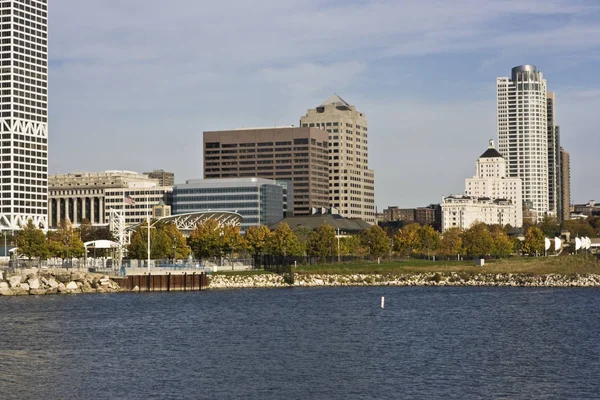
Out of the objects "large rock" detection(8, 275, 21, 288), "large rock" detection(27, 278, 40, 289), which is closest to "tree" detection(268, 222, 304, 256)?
"large rock" detection(27, 278, 40, 289)

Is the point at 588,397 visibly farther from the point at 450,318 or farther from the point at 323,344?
the point at 450,318

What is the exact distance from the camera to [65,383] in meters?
58.4

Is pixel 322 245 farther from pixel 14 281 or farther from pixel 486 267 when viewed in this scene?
pixel 14 281

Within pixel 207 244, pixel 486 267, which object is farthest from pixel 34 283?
pixel 486 267

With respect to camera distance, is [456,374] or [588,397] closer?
[588,397]

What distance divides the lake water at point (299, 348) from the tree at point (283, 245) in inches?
2337

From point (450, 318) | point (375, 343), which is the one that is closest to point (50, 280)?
point (450, 318)

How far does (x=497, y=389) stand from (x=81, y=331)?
40.4m

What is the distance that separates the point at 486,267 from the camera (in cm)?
17050

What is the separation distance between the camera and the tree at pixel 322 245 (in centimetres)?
18662

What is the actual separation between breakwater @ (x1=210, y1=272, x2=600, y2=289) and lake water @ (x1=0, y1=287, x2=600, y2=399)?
94.4 ft

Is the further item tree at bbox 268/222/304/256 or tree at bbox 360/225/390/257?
tree at bbox 360/225/390/257

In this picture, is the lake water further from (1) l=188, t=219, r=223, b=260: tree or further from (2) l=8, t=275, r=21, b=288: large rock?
(1) l=188, t=219, r=223, b=260: tree

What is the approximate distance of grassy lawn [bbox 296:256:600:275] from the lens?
162m
